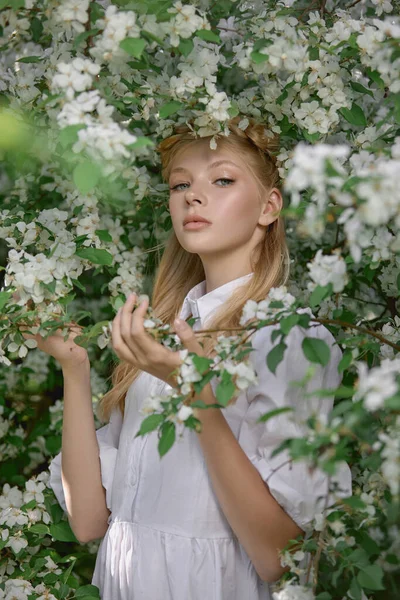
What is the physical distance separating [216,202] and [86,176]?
688mm

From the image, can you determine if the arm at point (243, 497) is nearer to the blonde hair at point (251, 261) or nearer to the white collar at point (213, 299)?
the blonde hair at point (251, 261)

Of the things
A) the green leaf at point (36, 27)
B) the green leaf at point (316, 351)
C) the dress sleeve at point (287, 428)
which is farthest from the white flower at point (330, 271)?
the green leaf at point (36, 27)

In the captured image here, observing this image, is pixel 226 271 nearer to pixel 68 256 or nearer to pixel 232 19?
pixel 68 256

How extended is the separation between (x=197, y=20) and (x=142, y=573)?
1.43m

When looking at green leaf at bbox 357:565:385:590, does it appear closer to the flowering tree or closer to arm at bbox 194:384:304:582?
the flowering tree

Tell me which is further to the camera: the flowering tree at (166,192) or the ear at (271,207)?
the ear at (271,207)

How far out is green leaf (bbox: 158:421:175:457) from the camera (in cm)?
171

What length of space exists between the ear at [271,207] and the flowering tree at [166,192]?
91mm

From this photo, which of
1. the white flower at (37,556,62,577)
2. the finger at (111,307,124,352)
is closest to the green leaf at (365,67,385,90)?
the finger at (111,307,124,352)

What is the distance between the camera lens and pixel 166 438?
1732 millimetres

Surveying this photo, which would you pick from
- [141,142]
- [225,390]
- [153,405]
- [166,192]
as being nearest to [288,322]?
[225,390]

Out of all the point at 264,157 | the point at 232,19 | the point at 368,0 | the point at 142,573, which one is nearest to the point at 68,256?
the point at 264,157

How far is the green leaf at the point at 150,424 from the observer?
1721 mm

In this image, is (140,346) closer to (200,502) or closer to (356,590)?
(200,502)
